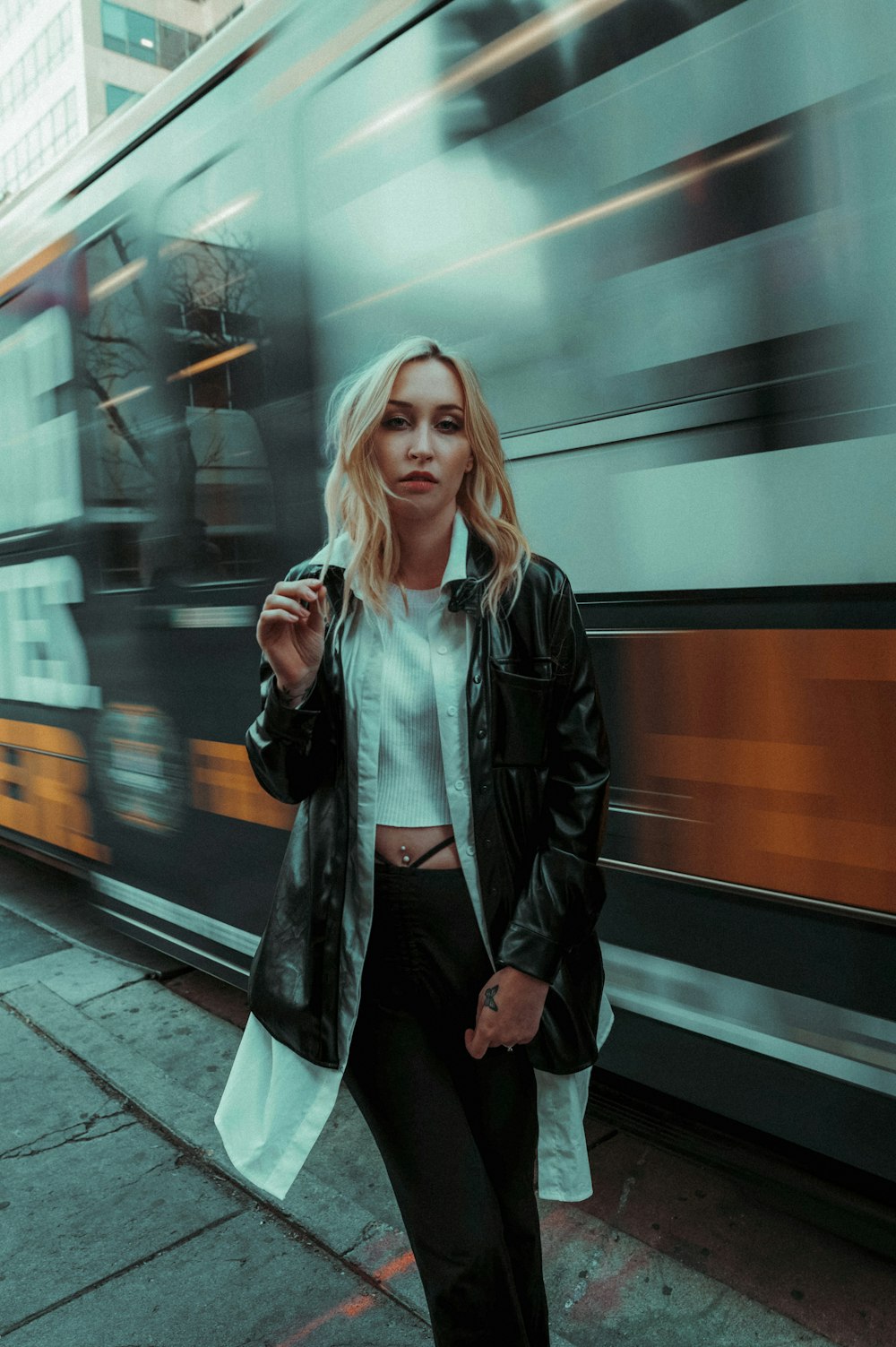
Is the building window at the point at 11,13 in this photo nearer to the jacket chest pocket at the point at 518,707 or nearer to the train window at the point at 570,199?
the train window at the point at 570,199

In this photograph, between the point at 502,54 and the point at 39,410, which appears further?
the point at 39,410

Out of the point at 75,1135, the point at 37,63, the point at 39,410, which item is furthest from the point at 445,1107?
the point at 37,63

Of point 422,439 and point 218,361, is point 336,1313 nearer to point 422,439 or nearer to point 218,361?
point 422,439

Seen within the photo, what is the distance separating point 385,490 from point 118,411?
8.99 feet

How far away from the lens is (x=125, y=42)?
4609 cm

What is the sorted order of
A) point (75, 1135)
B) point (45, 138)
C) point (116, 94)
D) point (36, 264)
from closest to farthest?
point (75, 1135)
point (36, 264)
point (116, 94)
point (45, 138)

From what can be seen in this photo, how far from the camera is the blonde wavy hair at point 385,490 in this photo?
64.1 inches

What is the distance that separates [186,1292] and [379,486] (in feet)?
6.15

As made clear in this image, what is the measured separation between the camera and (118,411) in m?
4.07

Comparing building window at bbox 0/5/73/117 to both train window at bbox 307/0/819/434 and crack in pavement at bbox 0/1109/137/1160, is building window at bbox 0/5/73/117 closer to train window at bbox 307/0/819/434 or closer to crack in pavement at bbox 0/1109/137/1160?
train window at bbox 307/0/819/434

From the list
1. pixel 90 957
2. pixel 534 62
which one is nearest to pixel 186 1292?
pixel 90 957

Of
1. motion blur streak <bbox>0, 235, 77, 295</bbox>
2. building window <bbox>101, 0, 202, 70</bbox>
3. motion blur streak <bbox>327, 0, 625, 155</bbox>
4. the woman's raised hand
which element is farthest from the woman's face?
building window <bbox>101, 0, 202, 70</bbox>

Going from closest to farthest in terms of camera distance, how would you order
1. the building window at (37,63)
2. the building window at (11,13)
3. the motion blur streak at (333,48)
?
the motion blur streak at (333,48) < the building window at (37,63) < the building window at (11,13)

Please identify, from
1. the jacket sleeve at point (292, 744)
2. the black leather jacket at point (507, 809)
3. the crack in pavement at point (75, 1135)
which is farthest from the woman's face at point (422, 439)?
the crack in pavement at point (75, 1135)
